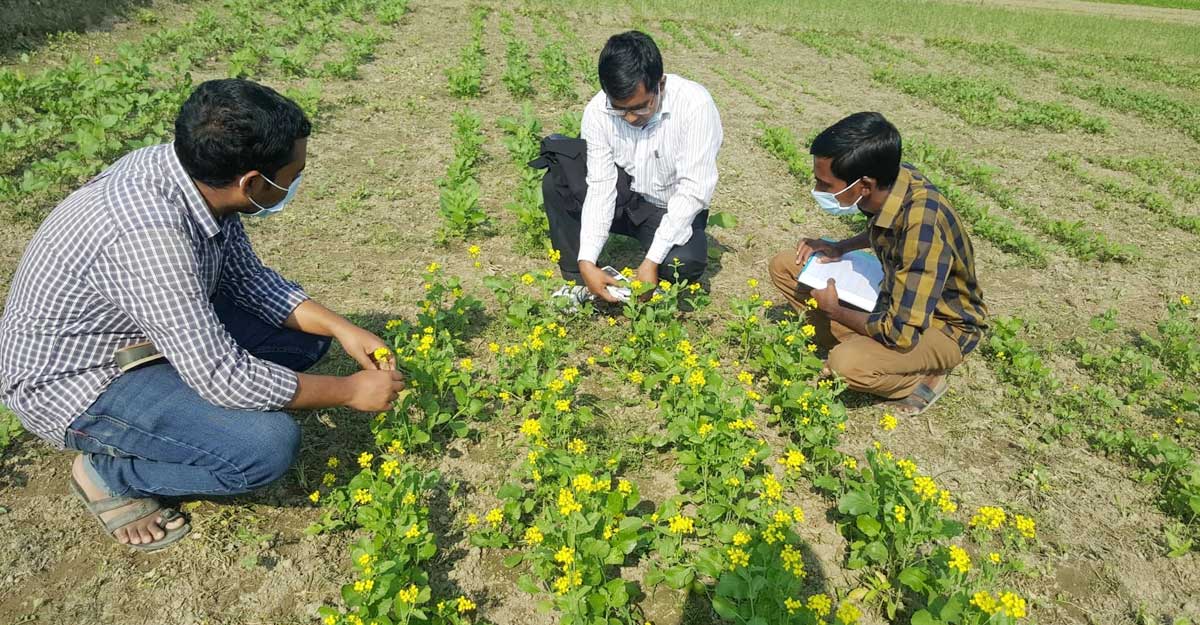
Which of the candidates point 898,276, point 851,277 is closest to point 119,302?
point 898,276

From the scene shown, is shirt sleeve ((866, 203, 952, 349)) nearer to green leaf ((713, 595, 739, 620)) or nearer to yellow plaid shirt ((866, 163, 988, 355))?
yellow plaid shirt ((866, 163, 988, 355))

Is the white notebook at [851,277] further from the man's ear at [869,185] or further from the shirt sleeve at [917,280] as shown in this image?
the man's ear at [869,185]

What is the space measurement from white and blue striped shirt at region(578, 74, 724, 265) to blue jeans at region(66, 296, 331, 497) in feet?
6.98

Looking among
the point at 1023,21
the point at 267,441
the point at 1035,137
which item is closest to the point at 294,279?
the point at 267,441

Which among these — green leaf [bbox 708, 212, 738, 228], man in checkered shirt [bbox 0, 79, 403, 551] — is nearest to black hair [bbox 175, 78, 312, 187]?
man in checkered shirt [bbox 0, 79, 403, 551]

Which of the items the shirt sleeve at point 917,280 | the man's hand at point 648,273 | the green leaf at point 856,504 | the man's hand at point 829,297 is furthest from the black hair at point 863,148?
the green leaf at point 856,504

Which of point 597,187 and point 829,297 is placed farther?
point 597,187

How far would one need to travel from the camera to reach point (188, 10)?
37.8 feet

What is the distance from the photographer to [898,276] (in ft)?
11.7

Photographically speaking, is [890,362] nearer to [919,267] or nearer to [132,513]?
[919,267]

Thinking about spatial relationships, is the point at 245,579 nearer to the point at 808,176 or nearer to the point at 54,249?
the point at 54,249

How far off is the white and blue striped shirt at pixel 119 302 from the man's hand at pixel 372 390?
0.24 meters

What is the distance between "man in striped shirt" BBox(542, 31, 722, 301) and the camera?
4117 millimetres

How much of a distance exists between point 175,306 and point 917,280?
127 inches
